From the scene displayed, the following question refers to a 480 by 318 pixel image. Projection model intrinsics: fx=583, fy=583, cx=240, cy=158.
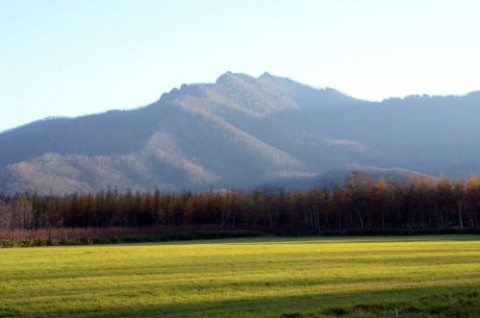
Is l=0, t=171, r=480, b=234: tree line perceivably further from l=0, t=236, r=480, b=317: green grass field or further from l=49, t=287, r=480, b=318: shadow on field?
l=49, t=287, r=480, b=318: shadow on field

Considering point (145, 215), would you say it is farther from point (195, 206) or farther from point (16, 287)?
point (16, 287)

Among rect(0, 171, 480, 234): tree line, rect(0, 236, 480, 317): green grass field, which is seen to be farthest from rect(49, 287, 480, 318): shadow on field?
rect(0, 171, 480, 234): tree line

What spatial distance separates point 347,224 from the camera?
141 meters

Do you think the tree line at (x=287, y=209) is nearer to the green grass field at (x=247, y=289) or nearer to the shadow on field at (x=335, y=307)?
the green grass field at (x=247, y=289)

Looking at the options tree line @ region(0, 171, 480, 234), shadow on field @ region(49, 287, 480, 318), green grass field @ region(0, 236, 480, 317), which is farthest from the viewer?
tree line @ region(0, 171, 480, 234)

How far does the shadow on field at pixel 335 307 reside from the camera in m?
19.8

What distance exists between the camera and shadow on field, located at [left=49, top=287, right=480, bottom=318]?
19.8 meters

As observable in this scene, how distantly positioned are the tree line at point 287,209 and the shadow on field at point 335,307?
331ft

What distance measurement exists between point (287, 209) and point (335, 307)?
13210 cm

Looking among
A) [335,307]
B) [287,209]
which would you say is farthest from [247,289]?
[287,209]

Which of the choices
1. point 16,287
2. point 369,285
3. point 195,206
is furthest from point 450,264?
point 195,206

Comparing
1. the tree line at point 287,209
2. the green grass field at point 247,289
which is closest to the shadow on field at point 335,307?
the green grass field at point 247,289

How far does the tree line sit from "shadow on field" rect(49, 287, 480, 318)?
3972 inches

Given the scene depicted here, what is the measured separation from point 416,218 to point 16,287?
118 metres
